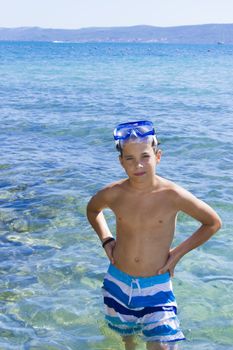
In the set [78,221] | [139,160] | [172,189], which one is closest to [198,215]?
[172,189]

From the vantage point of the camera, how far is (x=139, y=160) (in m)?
3.69

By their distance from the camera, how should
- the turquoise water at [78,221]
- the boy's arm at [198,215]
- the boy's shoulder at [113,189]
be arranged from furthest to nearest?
the turquoise water at [78,221]
the boy's shoulder at [113,189]
the boy's arm at [198,215]

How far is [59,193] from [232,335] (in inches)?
175

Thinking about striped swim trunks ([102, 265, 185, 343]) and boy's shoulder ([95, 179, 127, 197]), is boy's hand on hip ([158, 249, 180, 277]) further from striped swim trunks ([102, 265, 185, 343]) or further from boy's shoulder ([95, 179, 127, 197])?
boy's shoulder ([95, 179, 127, 197])

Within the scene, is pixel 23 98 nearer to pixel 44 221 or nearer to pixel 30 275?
pixel 44 221

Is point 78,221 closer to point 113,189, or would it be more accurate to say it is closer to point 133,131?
point 113,189

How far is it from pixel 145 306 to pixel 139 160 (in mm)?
973

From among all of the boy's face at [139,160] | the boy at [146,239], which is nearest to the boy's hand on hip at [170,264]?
the boy at [146,239]

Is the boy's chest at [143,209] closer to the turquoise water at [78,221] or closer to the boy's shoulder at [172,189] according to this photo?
the boy's shoulder at [172,189]

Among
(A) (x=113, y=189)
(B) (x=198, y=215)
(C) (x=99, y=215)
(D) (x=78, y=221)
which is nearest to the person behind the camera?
(B) (x=198, y=215)

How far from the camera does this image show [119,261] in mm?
3869

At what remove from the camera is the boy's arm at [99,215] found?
12.9ft

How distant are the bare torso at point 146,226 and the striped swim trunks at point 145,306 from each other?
74 mm

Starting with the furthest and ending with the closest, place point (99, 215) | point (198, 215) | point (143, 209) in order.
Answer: point (99, 215), point (143, 209), point (198, 215)
